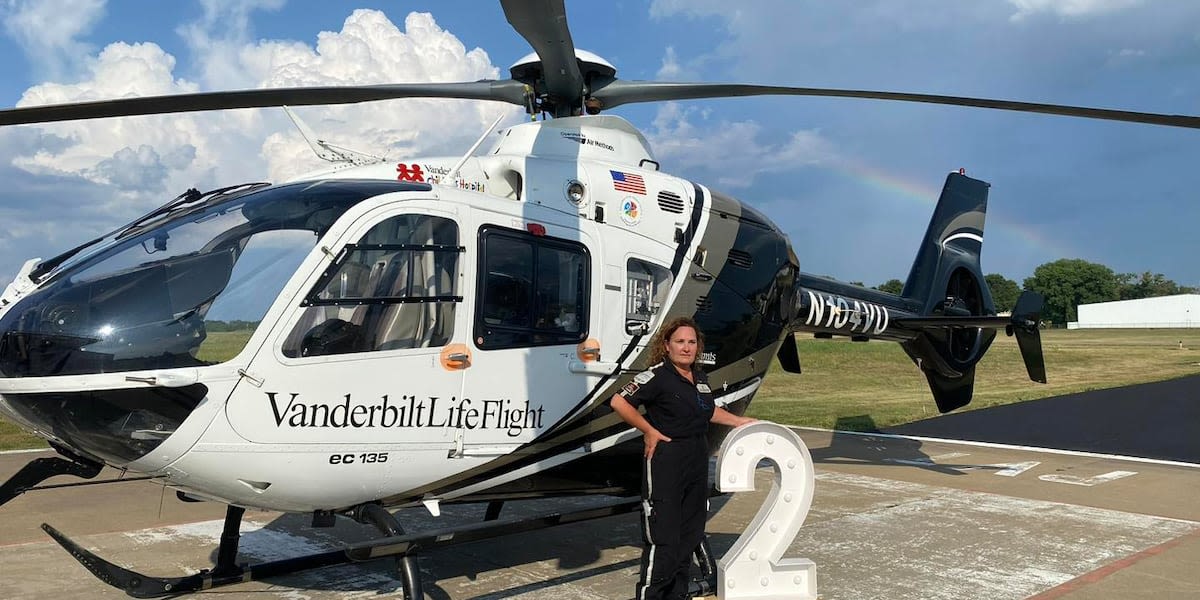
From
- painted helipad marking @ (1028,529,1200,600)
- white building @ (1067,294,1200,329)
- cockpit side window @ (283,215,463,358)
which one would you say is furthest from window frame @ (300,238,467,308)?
white building @ (1067,294,1200,329)

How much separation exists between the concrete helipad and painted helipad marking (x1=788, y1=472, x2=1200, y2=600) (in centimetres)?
2

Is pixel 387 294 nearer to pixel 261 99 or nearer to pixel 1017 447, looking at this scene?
pixel 261 99

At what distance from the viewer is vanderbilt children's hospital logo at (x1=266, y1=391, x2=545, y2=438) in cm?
406

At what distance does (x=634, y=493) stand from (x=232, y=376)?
9.55 feet

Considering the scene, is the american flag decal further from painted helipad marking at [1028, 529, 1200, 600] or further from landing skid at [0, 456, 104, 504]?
painted helipad marking at [1028, 529, 1200, 600]

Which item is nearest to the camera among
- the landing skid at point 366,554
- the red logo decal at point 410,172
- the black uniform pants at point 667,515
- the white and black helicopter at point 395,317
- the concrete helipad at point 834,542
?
the white and black helicopter at point 395,317

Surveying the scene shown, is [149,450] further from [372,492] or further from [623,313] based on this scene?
[623,313]

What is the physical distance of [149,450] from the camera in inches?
151

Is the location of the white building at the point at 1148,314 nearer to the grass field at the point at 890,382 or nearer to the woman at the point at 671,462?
the grass field at the point at 890,382

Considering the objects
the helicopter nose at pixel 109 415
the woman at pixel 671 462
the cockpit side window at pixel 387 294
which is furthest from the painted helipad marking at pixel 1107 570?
the helicopter nose at pixel 109 415

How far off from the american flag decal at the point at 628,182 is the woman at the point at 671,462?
4.77 ft

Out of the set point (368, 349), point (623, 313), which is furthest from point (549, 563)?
point (368, 349)

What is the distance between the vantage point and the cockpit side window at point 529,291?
4.71 metres

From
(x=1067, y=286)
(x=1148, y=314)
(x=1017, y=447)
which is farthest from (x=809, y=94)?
(x=1067, y=286)
